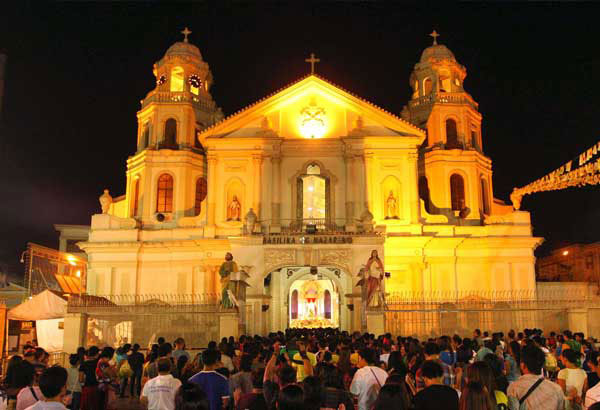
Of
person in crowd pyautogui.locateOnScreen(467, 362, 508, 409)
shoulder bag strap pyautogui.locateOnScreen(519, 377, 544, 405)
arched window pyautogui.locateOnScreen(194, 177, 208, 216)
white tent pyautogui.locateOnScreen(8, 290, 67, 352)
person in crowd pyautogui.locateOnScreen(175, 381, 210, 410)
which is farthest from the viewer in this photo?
arched window pyautogui.locateOnScreen(194, 177, 208, 216)

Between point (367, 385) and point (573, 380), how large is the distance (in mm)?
3353

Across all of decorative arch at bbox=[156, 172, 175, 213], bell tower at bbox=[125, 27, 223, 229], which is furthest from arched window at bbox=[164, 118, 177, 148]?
decorative arch at bbox=[156, 172, 175, 213]

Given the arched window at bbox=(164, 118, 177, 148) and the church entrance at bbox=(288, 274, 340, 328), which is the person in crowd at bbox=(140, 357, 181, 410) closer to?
the church entrance at bbox=(288, 274, 340, 328)

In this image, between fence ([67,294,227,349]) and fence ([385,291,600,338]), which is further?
fence ([385,291,600,338])

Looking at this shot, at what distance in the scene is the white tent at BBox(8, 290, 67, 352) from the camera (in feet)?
82.8

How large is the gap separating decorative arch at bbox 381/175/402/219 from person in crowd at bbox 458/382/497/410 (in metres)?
30.6

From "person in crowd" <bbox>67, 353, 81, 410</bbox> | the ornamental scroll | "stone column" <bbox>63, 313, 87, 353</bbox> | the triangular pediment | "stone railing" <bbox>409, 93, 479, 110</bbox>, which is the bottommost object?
"person in crowd" <bbox>67, 353, 81, 410</bbox>

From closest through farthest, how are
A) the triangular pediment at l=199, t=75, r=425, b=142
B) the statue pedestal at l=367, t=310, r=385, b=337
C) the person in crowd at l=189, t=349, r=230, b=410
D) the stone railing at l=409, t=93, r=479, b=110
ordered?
the person in crowd at l=189, t=349, r=230, b=410, the statue pedestal at l=367, t=310, r=385, b=337, the triangular pediment at l=199, t=75, r=425, b=142, the stone railing at l=409, t=93, r=479, b=110

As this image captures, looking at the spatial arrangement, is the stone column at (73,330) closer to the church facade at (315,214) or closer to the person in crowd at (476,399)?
the church facade at (315,214)

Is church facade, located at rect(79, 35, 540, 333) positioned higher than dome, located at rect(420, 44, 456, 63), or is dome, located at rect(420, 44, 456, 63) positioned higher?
dome, located at rect(420, 44, 456, 63)

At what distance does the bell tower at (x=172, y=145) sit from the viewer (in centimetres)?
4078

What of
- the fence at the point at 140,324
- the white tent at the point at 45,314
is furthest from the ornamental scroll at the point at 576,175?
the white tent at the point at 45,314

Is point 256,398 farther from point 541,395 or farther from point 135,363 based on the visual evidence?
point 135,363

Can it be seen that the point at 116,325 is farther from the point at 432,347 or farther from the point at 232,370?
the point at 432,347
